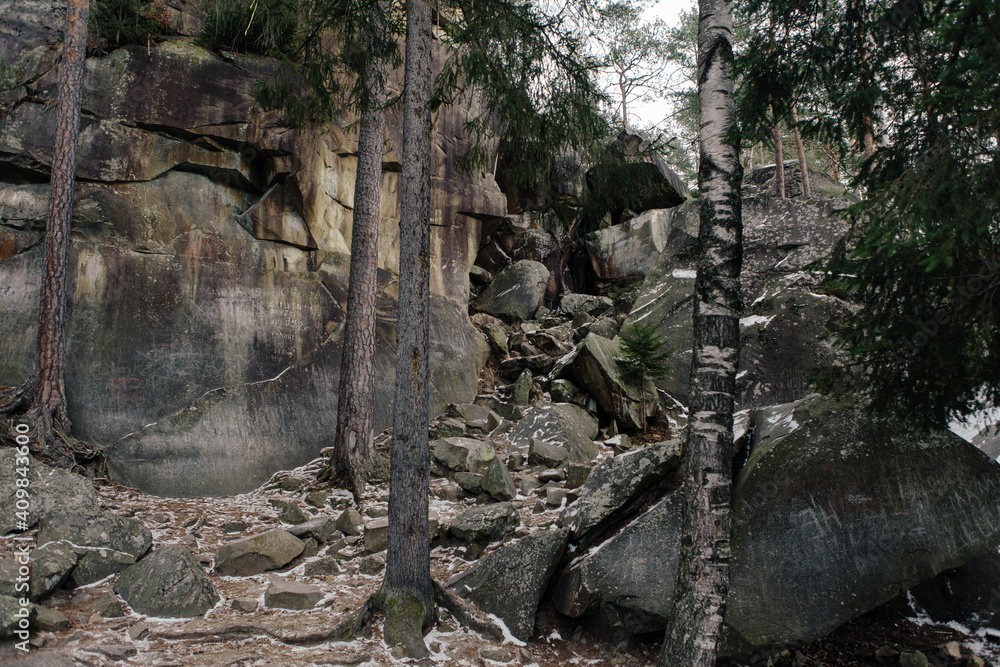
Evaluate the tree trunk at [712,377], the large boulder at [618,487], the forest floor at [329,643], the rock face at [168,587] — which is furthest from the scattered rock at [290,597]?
the tree trunk at [712,377]

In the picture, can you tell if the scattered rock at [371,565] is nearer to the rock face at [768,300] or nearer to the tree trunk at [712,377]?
the tree trunk at [712,377]

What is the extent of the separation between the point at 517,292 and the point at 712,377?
11778 mm

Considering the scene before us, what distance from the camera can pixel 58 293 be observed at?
24.9ft

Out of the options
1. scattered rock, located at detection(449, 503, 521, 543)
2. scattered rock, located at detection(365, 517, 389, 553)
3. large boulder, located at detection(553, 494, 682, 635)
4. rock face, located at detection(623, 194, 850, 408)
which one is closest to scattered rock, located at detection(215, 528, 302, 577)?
scattered rock, located at detection(365, 517, 389, 553)

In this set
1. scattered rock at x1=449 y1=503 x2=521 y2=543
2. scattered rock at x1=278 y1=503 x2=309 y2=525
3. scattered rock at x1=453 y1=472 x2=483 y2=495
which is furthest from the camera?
scattered rock at x1=453 y1=472 x2=483 y2=495

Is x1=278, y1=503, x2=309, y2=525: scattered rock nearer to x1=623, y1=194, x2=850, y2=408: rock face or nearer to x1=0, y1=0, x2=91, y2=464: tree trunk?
x1=0, y1=0, x2=91, y2=464: tree trunk

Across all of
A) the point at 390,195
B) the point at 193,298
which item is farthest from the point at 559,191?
the point at 193,298

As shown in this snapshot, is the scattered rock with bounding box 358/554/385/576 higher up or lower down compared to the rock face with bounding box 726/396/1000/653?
lower down

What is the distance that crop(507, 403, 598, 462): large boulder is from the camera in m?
9.39

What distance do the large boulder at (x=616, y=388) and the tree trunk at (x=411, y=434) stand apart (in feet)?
19.2

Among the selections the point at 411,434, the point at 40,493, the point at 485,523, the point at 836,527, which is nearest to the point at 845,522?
the point at 836,527

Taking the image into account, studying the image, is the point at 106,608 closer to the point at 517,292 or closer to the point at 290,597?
the point at 290,597

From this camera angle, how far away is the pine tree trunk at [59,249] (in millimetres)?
7480

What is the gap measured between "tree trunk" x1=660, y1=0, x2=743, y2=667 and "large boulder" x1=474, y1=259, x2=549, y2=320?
11087 millimetres
